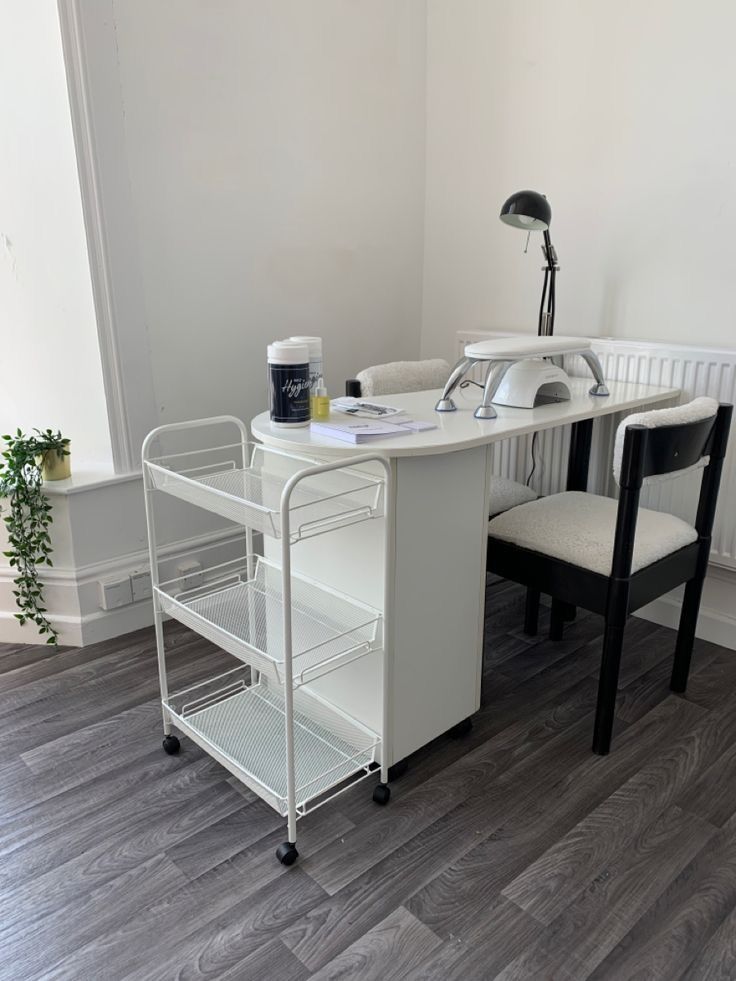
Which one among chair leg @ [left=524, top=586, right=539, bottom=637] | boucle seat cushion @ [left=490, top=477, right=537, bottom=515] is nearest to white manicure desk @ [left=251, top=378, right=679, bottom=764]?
boucle seat cushion @ [left=490, top=477, right=537, bottom=515]

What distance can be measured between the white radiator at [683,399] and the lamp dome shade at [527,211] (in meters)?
0.46

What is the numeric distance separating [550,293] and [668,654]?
46.8 inches

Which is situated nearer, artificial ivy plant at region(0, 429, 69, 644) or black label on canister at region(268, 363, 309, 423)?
black label on canister at region(268, 363, 309, 423)

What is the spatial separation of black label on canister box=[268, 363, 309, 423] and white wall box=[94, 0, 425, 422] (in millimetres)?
930

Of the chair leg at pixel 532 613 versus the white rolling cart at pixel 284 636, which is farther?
the chair leg at pixel 532 613

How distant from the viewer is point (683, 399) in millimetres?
2143

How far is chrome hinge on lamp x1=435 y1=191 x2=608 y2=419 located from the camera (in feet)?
5.85

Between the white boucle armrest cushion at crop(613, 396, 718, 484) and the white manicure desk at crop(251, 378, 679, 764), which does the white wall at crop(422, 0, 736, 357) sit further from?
the white manicure desk at crop(251, 378, 679, 764)

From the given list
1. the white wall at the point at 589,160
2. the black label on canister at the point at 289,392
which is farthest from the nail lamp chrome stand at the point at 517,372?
the white wall at the point at 589,160

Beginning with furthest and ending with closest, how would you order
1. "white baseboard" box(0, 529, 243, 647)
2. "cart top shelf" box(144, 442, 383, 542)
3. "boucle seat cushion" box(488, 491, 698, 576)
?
"white baseboard" box(0, 529, 243, 647) < "boucle seat cushion" box(488, 491, 698, 576) < "cart top shelf" box(144, 442, 383, 542)

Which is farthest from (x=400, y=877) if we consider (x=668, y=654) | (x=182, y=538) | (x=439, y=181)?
(x=439, y=181)

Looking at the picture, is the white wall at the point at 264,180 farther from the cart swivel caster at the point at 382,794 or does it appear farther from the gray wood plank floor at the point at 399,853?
the cart swivel caster at the point at 382,794

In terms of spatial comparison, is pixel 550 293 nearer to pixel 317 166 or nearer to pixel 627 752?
pixel 317 166

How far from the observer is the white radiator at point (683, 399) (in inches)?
81.9
